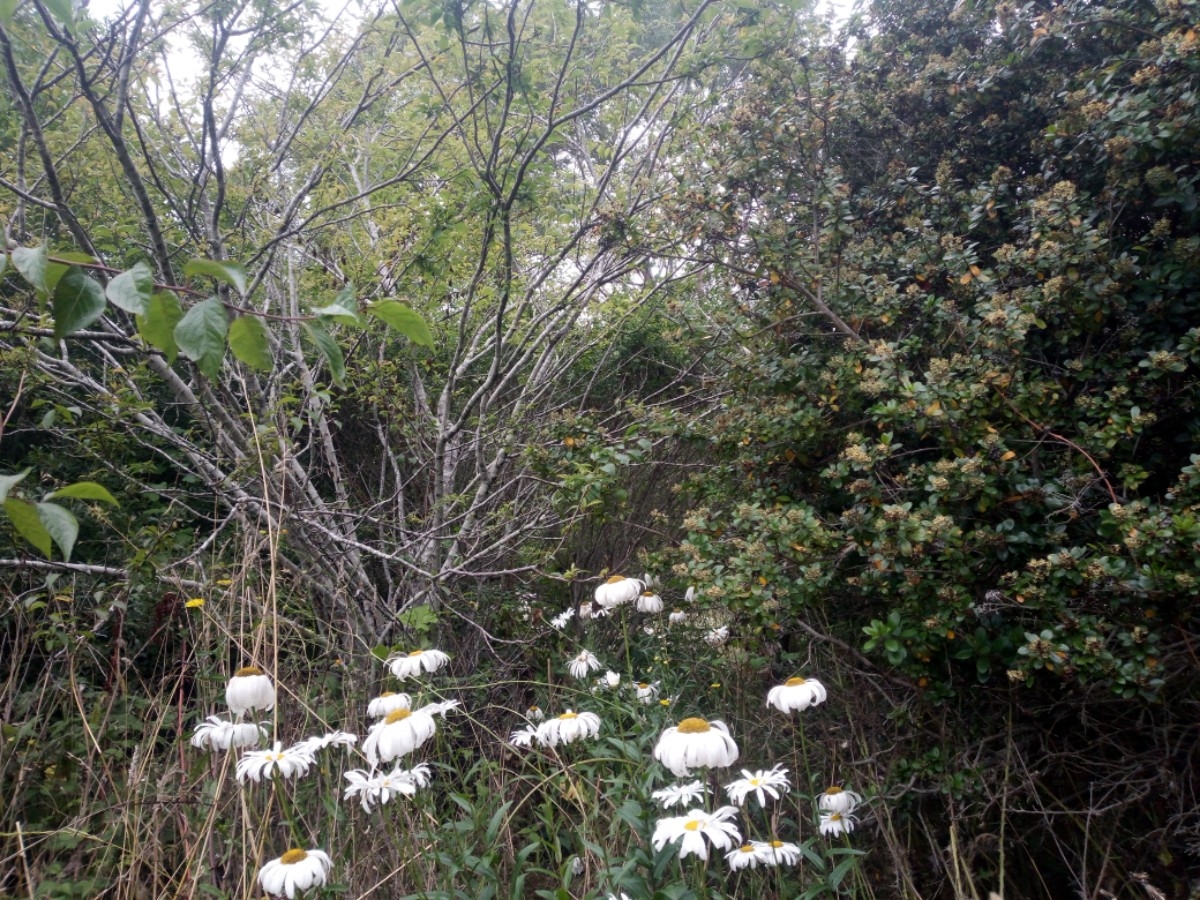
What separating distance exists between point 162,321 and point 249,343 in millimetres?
113

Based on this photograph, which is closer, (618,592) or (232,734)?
(232,734)

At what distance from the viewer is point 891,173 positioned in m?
3.29

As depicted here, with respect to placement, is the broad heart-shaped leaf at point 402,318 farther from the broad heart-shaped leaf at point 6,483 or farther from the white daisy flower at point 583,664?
the white daisy flower at point 583,664

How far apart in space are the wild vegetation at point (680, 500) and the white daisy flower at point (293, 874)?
0.02m

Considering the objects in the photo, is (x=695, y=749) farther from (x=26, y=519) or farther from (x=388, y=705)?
(x=26, y=519)

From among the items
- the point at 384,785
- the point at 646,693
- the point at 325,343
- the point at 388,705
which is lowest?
the point at 646,693

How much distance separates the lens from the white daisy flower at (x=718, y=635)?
3.06 metres

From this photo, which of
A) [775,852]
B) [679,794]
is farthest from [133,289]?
[775,852]

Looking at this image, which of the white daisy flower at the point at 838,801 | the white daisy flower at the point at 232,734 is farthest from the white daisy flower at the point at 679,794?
the white daisy flower at the point at 232,734

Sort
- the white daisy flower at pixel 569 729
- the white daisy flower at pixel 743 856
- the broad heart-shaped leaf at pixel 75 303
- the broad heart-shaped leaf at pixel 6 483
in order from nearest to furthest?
1. the broad heart-shaped leaf at pixel 6 483
2. the broad heart-shaped leaf at pixel 75 303
3. the white daisy flower at pixel 743 856
4. the white daisy flower at pixel 569 729

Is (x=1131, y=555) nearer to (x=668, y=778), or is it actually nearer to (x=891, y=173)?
(x=668, y=778)

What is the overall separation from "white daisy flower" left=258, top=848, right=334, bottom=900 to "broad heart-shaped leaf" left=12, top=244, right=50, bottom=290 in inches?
50.1

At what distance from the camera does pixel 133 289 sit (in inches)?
41.2

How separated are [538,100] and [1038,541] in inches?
123
